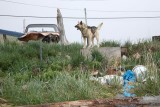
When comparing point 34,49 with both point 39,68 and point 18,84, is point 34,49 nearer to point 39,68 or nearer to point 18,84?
point 39,68

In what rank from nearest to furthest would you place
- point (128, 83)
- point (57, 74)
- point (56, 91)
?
point (56, 91), point (128, 83), point (57, 74)

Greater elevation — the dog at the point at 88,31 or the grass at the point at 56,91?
the dog at the point at 88,31

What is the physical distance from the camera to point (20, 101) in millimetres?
5777

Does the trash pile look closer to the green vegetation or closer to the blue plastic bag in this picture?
the blue plastic bag

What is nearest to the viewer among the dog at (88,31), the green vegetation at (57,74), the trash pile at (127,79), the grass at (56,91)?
the grass at (56,91)

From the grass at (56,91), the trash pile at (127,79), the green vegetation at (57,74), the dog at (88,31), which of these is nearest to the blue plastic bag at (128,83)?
the trash pile at (127,79)

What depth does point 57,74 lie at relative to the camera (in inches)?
282

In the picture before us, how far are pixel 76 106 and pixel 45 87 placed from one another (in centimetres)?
184

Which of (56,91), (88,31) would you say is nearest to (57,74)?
(56,91)

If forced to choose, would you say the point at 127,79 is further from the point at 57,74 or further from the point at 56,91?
the point at 56,91

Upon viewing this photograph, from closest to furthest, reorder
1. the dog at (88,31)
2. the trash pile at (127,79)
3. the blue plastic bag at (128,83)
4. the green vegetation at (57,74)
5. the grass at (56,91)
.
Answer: the grass at (56,91)
the green vegetation at (57,74)
the blue plastic bag at (128,83)
the trash pile at (127,79)
the dog at (88,31)

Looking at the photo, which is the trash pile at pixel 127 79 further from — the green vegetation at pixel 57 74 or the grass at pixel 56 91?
the grass at pixel 56 91

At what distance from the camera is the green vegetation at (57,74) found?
5727mm

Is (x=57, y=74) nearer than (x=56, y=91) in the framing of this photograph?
No
